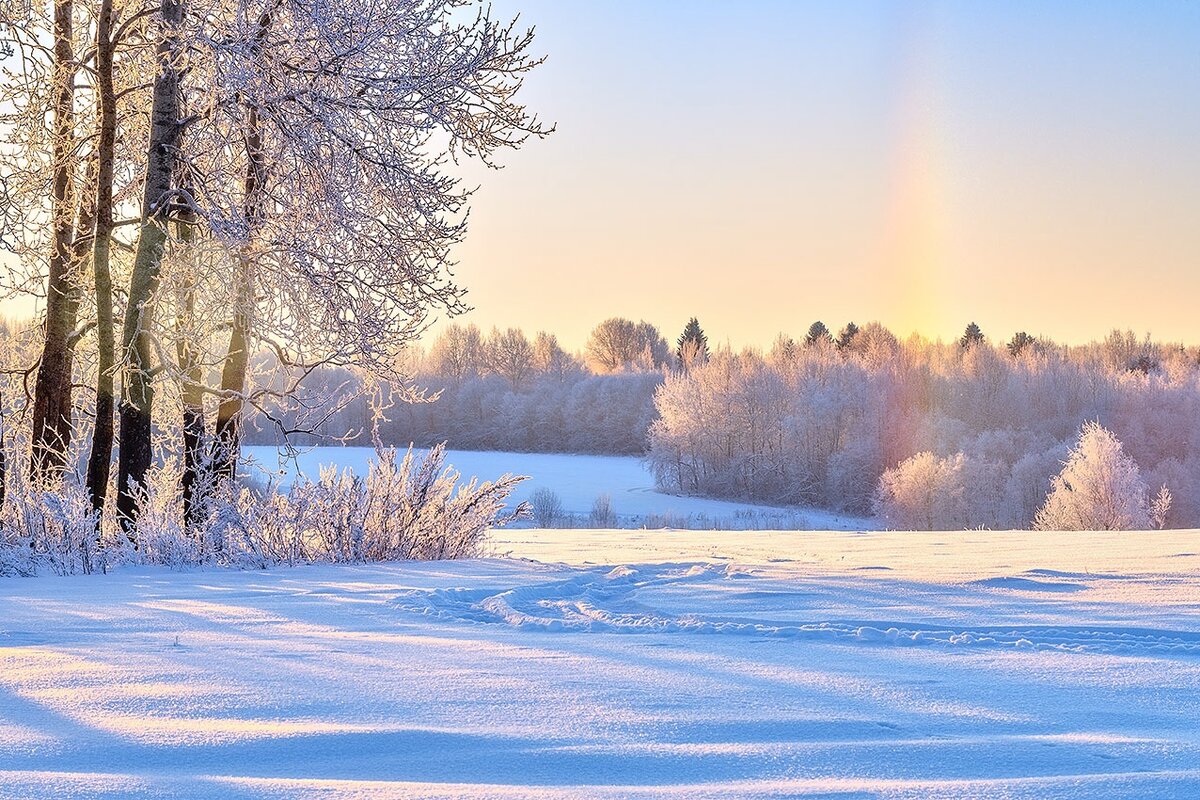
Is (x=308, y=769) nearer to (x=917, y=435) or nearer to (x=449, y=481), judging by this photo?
(x=449, y=481)

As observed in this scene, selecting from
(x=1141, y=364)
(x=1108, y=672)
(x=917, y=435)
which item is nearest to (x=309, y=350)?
(x=1108, y=672)

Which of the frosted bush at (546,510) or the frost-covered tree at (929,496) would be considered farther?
the frost-covered tree at (929,496)

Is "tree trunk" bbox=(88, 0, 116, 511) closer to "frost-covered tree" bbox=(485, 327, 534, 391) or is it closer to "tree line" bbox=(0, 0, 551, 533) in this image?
"tree line" bbox=(0, 0, 551, 533)

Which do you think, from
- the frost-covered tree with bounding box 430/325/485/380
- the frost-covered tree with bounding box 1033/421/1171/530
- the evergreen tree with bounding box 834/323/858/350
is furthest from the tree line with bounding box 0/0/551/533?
the evergreen tree with bounding box 834/323/858/350

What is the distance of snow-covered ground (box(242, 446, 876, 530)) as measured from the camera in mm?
48969

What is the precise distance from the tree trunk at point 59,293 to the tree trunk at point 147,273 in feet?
3.82

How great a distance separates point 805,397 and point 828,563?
187 ft

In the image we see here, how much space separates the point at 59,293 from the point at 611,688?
8554mm

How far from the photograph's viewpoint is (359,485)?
7809mm

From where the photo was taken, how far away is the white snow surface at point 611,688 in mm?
2135

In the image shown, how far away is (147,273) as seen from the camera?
8812 millimetres

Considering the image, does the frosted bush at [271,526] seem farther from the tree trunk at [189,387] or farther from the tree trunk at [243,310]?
the tree trunk at [243,310]

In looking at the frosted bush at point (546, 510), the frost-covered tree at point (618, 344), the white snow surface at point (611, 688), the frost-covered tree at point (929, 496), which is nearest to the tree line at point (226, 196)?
the white snow surface at point (611, 688)

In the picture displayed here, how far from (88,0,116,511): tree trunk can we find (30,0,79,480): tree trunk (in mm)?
686
